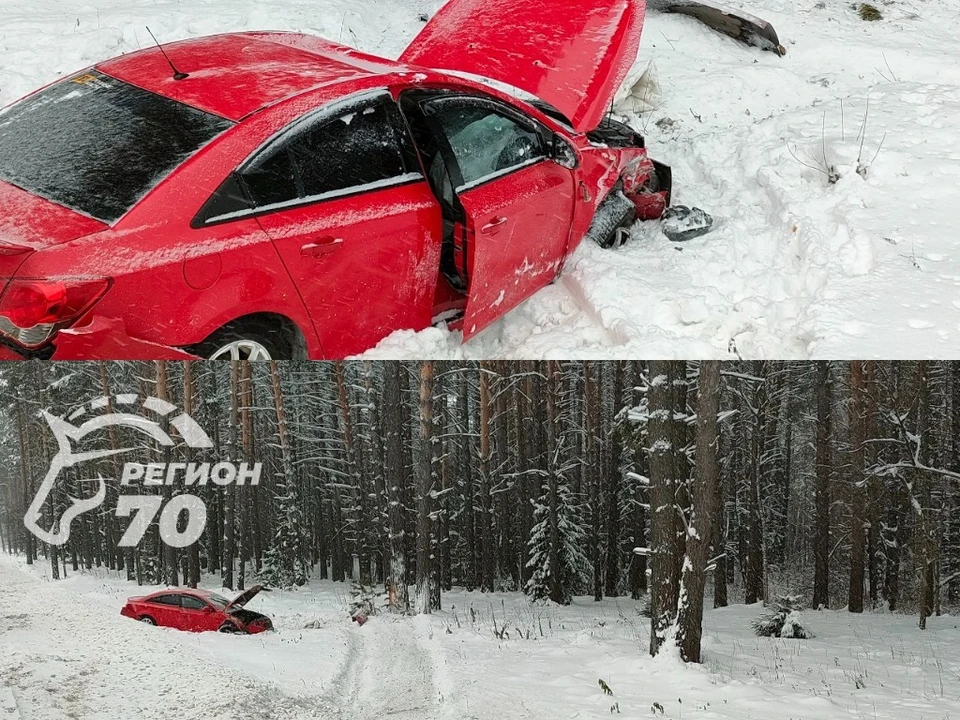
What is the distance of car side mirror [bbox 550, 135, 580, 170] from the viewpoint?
5.56 metres

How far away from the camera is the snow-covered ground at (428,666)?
3496 millimetres

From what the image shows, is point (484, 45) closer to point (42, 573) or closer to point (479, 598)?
point (479, 598)

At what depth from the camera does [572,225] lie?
18.8 ft

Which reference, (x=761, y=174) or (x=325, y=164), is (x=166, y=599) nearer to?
(x=325, y=164)

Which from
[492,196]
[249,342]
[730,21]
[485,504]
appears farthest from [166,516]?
[730,21]

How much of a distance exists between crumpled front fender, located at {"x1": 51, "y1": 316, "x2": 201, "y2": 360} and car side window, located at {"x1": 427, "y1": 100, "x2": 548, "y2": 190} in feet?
6.35

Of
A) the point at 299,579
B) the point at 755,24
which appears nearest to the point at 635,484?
the point at 299,579

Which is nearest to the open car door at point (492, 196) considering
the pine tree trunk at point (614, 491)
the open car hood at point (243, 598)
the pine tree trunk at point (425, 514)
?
the pine tree trunk at point (425, 514)

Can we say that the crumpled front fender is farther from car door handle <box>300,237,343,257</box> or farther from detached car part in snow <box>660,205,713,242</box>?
detached car part in snow <box>660,205,713,242</box>

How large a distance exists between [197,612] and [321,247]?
65.0 inches

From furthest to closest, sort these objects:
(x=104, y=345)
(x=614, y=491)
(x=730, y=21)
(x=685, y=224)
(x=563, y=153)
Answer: (x=730, y=21)
(x=685, y=224)
(x=563, y=153)
(x=614, y=491)
(x=104, y=345)

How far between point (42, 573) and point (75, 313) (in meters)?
1.14

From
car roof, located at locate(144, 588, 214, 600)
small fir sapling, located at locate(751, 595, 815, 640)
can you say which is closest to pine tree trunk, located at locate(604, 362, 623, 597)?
small fir sapling, located at locate(751, 595, 815, 640)

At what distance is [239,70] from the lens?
459 cm
